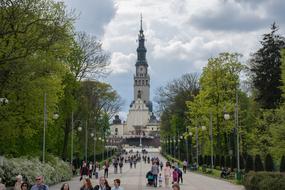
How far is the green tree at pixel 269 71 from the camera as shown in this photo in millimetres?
57469

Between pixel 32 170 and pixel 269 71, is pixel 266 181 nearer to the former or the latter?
pixel 32 170

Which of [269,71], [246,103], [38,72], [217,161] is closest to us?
[38,72]

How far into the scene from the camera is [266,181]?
26.2 meters

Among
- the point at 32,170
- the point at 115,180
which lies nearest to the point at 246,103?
the point at 32,170

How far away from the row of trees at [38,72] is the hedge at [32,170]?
2.16 meters

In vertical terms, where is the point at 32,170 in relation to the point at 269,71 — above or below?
below

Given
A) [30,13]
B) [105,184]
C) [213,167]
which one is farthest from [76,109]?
[105,184]

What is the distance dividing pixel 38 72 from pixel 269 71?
98.4 ft

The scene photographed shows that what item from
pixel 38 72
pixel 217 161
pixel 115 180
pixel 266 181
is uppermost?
pixel 38 72

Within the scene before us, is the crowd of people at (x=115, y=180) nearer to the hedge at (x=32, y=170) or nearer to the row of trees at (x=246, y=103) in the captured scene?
the hedge at (x=32, y=170)

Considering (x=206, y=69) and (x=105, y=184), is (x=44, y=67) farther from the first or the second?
(x=206, y=69)

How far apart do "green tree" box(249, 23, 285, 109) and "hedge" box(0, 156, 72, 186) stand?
21.9m

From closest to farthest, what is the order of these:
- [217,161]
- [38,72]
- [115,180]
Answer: [115,180] < [38,72] < [217,161]

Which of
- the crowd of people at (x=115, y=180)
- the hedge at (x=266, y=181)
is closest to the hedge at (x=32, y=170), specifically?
the crowd of people at (x=115, y=180)
